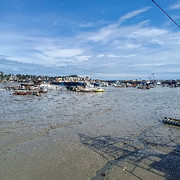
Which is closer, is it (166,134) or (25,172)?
(25,172)

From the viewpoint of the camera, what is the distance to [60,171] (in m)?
8.10

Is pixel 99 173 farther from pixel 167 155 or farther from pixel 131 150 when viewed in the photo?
pixel 167 155

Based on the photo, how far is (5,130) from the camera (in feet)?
47.0

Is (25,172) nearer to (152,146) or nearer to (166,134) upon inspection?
(152,146)

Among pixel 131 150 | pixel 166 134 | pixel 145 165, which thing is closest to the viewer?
pixel 145 165

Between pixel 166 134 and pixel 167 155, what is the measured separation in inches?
181

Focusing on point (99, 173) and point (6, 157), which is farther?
point (6, 157)

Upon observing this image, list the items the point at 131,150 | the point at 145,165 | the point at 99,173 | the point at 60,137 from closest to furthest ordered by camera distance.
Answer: the point at 99,173
the point at 145,165
the point at 131,150
the point at 60,137

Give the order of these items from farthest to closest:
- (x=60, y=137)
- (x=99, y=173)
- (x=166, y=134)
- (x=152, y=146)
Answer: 1. (x=166, y=134)
2. (x=60, y=137)
3. (x=152, y=146)
4. (x=99, y=173)

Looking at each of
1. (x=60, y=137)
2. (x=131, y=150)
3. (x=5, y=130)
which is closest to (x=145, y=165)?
(x=131, y=150)

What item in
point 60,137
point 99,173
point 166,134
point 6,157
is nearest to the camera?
point 99,173

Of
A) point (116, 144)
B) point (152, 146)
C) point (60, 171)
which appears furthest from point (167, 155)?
point (60, 171)

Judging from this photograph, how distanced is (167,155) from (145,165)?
2047 millimetres

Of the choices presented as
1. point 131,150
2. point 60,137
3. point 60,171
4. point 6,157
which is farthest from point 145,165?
point 6,157
